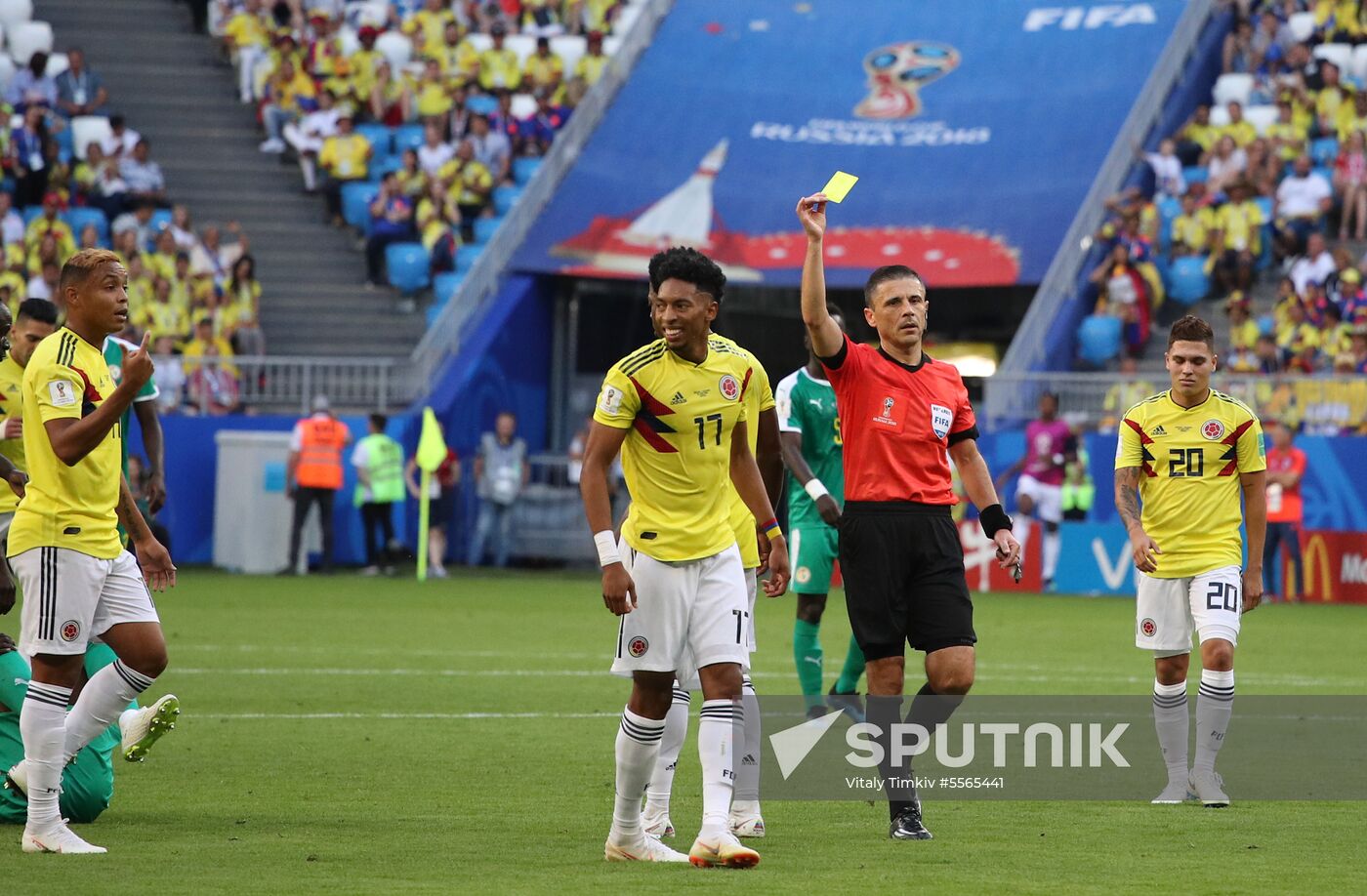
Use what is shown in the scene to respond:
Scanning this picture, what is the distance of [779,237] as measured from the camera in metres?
30.5

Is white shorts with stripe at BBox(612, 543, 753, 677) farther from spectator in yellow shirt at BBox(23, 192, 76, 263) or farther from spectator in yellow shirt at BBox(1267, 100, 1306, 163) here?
spectator in yellow shirt at BBox(23, 192, 76, 263)

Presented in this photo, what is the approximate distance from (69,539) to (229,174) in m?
25.6

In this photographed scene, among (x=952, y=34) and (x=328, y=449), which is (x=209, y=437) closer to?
(x=328, y=449)

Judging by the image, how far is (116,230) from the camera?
2948cm

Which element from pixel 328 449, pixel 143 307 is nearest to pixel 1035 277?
pixel 328 449

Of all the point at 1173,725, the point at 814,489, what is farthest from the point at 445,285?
the point at 1173,725

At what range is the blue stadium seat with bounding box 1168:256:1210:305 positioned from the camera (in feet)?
91.1

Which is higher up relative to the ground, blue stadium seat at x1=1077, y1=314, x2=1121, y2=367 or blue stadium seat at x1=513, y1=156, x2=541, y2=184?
blue stadium seat at x1=513, y1=156, x2=541, y2=184

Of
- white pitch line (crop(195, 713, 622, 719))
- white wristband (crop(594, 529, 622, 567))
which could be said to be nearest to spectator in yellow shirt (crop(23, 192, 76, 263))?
white pitch line (crop(195, 713, 622, 719))

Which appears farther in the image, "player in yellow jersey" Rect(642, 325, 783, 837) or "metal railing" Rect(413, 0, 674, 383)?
"metal railing" Rect(413, 0, 674, 383)

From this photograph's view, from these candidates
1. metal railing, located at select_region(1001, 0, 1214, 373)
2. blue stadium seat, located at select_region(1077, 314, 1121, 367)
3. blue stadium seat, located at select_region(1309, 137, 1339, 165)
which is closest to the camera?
metal railing, located at select_region(1001, 0, 1214, 373)

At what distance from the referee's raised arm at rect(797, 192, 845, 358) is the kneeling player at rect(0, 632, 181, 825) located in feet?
9.70

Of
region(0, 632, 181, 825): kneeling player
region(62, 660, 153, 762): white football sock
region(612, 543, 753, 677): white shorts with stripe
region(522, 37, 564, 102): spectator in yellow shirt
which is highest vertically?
region(522, 37, 564, 102): spectator in yellow shirt

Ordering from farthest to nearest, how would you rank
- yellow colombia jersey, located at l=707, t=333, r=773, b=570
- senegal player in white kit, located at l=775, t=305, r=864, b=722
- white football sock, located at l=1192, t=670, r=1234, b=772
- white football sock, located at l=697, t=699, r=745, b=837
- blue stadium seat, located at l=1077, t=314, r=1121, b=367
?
blue stadium seat, located at l=1077, t=314, r=1121, b=367, senegal player in white kit, located at l=775, t=305, r=864, b=722, white football sock, located at l=1192, t=670, r=1234, b=772, yellow colombia jersey, located at l=707, t=333, r=773, b=570, white football sock, located at l=697, t=699, r=745, b=837
